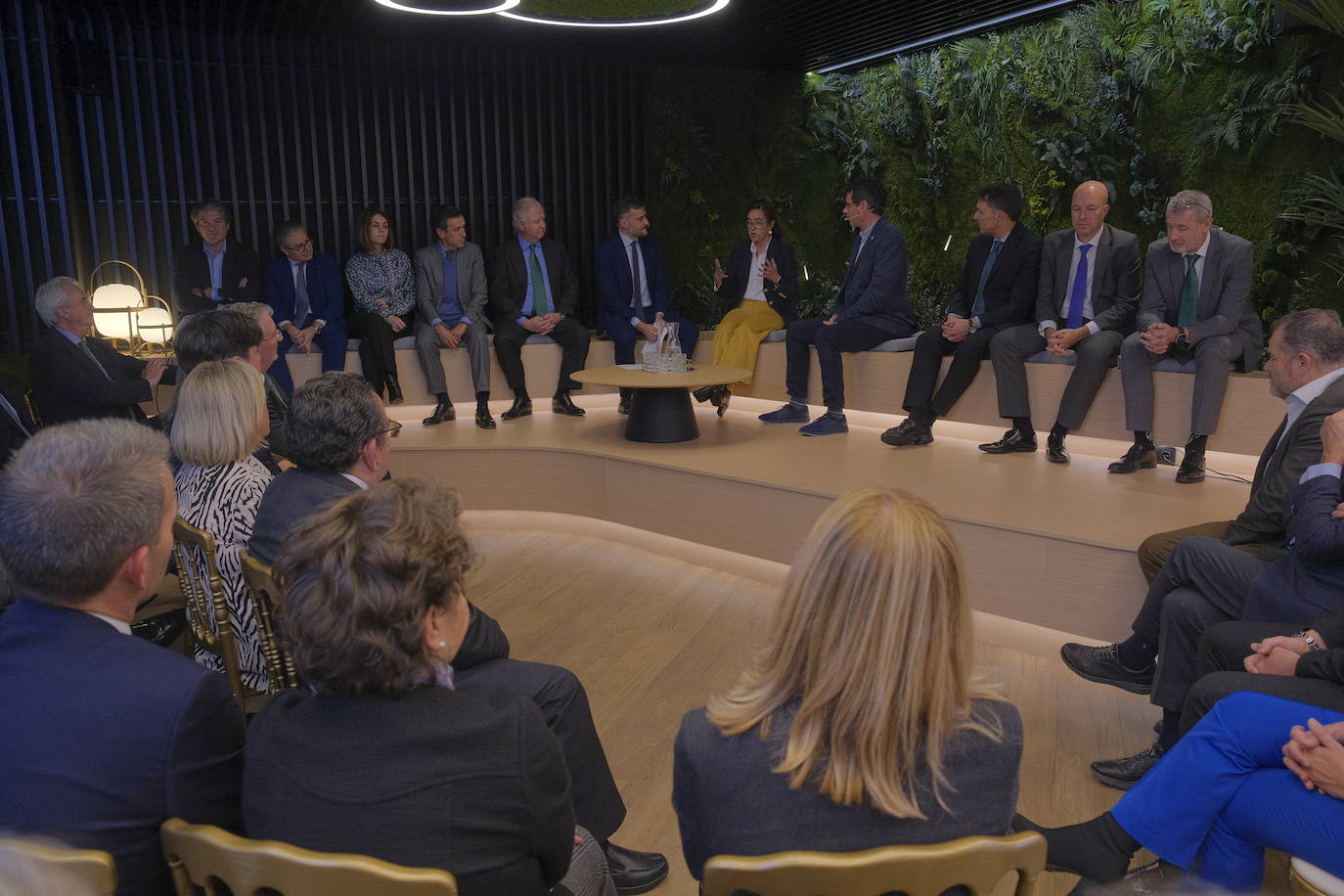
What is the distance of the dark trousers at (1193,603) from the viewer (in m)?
2.61

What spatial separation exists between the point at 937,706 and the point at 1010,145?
6533 millimetres

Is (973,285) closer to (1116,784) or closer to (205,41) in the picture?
(1116,784)

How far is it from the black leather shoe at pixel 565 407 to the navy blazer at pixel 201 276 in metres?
2.04

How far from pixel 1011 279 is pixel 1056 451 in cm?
98

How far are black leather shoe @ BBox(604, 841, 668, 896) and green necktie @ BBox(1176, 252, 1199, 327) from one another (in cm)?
367

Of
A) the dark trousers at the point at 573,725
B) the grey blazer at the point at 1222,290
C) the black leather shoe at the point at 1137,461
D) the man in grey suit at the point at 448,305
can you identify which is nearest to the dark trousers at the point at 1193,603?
the dark trousers at the point at 573,725

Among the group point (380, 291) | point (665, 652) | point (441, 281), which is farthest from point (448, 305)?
point (665, 652)

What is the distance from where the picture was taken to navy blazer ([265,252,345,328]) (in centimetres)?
618

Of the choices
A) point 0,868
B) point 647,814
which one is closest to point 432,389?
point 647,814

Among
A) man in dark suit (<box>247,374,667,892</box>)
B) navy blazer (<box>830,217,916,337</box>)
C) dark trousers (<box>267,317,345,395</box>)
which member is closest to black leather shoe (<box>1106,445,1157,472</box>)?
navy blazer (<box>830,217,916,337</box>)

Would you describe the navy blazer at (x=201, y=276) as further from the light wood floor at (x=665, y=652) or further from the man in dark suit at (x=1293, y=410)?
the man in dark suit at (x=1293, y=410)

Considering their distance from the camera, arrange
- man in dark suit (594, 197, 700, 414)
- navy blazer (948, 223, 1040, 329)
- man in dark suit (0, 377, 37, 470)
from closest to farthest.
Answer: man in dark suit (0, 377, 37, 470) < navy blazer (948, 223, 1040, 329) < man in dark suit (594, 197, 700, 414)

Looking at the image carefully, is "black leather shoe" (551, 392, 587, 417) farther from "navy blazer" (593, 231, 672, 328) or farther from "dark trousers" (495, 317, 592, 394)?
"navy blazer" (593, 231, 672, 328)

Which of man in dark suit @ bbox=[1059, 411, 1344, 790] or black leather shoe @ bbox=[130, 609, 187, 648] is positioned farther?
black leather shoe @ bbox=[130, 609, 187, 648]
